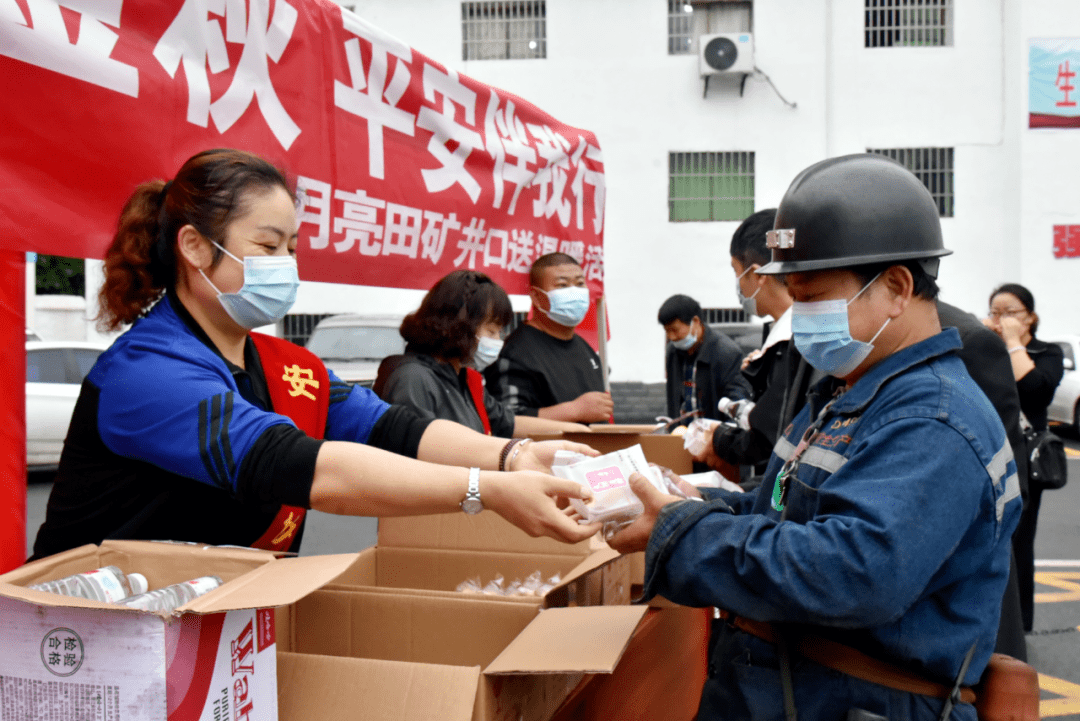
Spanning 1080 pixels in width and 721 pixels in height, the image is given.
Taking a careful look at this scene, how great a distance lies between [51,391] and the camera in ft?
30.0

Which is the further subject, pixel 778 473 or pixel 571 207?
pixel 571 207

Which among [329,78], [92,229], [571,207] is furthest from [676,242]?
[92,229]

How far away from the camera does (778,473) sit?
70.7 inches

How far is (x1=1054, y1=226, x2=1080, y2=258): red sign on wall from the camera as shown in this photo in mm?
14594

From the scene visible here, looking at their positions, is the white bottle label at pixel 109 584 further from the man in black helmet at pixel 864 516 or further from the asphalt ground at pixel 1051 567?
the asphalt ground at pixel 1051 567

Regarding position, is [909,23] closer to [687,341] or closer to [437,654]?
[687,341]

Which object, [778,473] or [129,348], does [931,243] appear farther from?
[129,348]

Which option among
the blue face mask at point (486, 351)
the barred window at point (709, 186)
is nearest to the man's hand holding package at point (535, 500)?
the blue face mask at point (486, 351)

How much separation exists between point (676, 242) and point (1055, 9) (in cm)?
694

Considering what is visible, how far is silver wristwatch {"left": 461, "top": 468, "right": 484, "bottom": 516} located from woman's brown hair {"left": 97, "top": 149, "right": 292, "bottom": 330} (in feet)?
2.44

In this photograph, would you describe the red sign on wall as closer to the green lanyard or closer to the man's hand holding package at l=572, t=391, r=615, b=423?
the man's hand holding package at l=572, t=391, r=615, b=423

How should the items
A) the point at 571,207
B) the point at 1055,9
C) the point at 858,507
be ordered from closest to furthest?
the point at 858,507 < the point at 571,207 < the point at 1055,9

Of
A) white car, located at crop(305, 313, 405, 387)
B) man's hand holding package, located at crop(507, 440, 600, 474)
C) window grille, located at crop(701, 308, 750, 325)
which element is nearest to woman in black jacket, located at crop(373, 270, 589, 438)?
man's hand holding package, located at crop(507, 440, 600, 474)

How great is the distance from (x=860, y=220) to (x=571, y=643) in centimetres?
91
